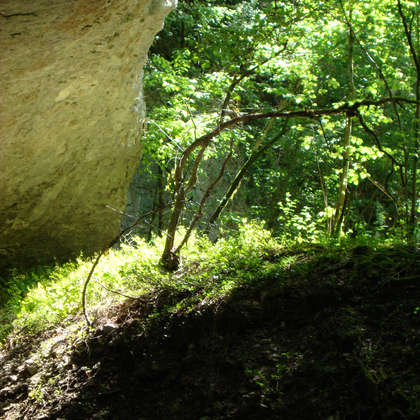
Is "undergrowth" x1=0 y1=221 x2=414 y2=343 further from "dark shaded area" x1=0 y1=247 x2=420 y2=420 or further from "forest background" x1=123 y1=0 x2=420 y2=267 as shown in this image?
"forest background" x1=123 y1=0 x2=420 y2=267

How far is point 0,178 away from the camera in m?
7.09

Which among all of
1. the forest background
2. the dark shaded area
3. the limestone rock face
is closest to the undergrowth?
the dark shaded area

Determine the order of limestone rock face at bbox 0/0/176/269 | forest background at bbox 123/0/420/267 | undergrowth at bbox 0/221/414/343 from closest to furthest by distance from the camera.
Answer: undergrowth at bbox 0/221/414/343 < forest background at bbox 123/0/420/267 < limestone rock face at bbox 0/0/176/269

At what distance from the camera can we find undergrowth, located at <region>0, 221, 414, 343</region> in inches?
139

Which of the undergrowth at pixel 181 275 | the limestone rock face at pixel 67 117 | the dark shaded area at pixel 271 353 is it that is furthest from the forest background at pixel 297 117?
the dark shaded area at pixel 271 353

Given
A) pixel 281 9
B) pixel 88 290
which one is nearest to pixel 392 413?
pixel 88 290

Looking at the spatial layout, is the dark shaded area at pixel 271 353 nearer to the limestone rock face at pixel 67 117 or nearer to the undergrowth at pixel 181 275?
the undergrowth at pixel 181 275

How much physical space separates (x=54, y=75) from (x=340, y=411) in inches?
261

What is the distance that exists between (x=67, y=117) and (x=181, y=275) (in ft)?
15.6

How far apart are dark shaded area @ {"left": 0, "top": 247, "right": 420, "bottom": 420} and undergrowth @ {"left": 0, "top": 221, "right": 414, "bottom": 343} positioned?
0.38ft

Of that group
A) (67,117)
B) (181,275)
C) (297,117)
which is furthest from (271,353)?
(67,117)

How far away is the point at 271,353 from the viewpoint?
256 centimetres

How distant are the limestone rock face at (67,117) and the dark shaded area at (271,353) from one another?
4.29m

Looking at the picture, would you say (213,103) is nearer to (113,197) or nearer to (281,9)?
(113,197)
